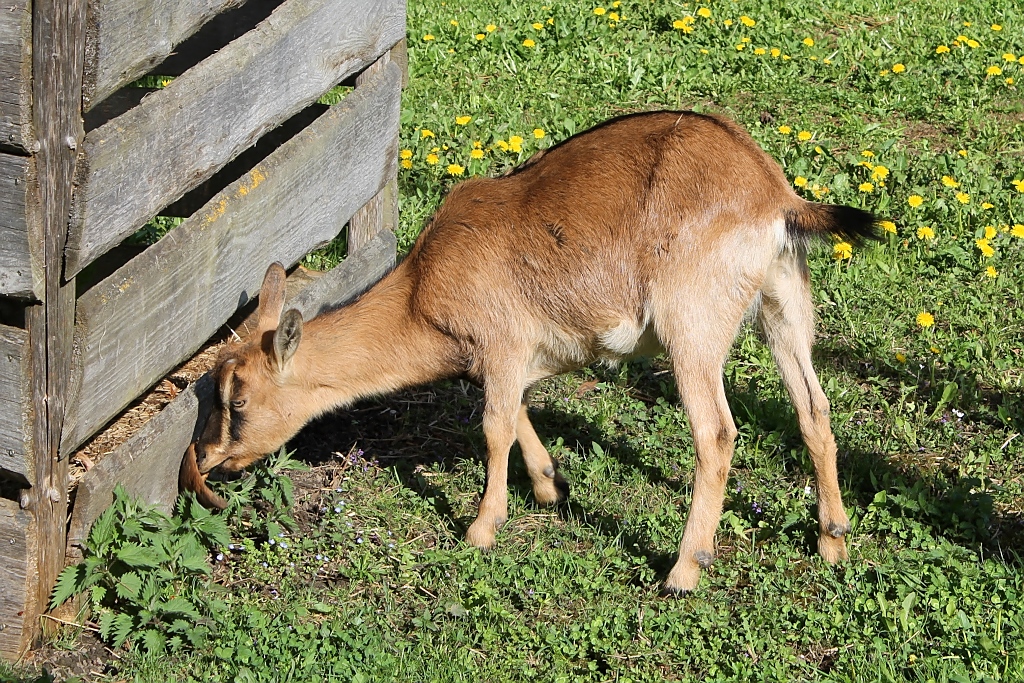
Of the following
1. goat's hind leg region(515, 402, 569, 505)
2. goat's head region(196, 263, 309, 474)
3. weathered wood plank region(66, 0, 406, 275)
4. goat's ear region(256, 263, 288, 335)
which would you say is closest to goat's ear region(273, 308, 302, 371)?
goat's head region(196, 263, 309, 474)

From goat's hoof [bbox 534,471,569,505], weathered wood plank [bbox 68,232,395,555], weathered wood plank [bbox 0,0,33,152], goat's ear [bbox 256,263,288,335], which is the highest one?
weathered wood plank [bbox 0,0,33,152]

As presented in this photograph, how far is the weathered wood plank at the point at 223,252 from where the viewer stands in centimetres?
354

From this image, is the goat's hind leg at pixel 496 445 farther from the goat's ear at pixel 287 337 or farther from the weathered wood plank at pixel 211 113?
the weathered wood plank at pixel 211 113

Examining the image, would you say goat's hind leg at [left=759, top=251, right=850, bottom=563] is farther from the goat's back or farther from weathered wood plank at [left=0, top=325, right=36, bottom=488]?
weathered wood plank at [left=0, top=325, right=36, bottom=488]

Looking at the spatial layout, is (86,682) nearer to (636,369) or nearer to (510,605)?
(510,605)

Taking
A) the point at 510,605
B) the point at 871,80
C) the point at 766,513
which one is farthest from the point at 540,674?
the point at 871,80

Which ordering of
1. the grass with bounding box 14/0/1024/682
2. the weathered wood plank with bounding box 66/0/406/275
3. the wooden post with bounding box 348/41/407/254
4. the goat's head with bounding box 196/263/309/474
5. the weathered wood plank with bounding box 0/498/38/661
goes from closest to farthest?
the weathered wood plank with bounding box 66/0/406/275
the weathered wood plank with bounding box 0/498/38/661
the grass with bounding box 14/0/1024/682
the goat's head with bounding box 196/263/309/474
the wooden post with bounding box 348/41/407/254

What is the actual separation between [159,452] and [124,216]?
0.93 meters

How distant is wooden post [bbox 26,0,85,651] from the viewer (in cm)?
307

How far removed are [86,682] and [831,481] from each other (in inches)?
105

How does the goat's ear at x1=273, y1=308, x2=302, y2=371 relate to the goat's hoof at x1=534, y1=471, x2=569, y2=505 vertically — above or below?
above

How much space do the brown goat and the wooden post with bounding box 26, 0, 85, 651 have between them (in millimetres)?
759

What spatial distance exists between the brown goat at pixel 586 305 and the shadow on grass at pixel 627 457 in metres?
0.29

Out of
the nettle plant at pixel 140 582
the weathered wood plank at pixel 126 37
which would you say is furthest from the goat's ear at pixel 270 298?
the weathered wood plank at pixel 126 37
